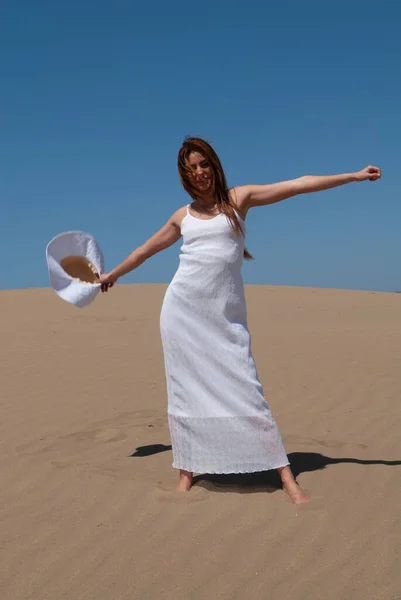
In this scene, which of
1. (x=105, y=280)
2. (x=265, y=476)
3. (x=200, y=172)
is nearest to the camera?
(x=200, y=172)

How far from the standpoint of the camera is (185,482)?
4.00 metres


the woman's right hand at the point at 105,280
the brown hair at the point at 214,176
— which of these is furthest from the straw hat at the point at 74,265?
the brown hair at the point at 214,176

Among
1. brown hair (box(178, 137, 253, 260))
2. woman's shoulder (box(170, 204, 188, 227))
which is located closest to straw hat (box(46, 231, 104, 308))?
woman's shoulder (box(170, 204, 188, 227))

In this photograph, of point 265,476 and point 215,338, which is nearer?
point 215,338

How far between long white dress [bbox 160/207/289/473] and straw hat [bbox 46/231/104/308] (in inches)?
29.3

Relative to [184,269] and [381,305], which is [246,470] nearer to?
[184,269]

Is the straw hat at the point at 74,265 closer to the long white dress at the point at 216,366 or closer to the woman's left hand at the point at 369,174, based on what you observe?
the long white dress at the point at 216,366

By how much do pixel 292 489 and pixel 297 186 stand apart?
166cm

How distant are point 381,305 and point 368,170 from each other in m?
15.1

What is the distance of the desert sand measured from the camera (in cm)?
304

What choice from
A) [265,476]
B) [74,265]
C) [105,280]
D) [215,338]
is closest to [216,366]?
[215,338]

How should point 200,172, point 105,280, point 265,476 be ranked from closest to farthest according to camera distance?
point 200,172 < point 265,476 < point 105,280

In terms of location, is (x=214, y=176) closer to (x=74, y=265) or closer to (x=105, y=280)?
(x=105, y=280)

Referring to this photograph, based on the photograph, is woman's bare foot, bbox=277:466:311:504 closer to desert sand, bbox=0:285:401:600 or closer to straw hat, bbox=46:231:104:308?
desert sand, bbox=0:285:401:600
